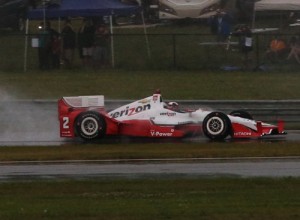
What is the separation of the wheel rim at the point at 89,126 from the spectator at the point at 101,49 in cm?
1270

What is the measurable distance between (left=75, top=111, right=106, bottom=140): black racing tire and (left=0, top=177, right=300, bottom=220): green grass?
600 cm

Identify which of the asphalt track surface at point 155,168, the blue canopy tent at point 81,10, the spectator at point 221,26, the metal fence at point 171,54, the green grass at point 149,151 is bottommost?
the green grass at point 149,151

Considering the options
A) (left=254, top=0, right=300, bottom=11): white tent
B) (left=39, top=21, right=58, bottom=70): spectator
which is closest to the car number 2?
(left=39, top=21, right=58, bottom=70): spectator

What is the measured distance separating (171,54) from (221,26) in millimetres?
2471

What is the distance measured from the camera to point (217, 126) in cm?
1970

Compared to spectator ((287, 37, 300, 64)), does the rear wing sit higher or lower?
lower

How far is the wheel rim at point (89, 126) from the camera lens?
20062 millimetres

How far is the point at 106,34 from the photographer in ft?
107

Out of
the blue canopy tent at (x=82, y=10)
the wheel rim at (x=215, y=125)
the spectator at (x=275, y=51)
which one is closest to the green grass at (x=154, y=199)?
the wheel rim at (x=215, y=125)

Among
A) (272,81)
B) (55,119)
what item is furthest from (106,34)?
A: (55,119)

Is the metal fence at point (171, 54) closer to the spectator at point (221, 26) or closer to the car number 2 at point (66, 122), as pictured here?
the spectator at point (221, 26)

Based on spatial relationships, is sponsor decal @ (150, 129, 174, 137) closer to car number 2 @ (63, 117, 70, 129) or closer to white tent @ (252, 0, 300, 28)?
car number 2 @ (63, 117, 70, 129)

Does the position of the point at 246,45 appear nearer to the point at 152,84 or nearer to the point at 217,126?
the point at 152,84

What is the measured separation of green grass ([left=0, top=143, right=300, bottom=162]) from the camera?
56.8 feet
